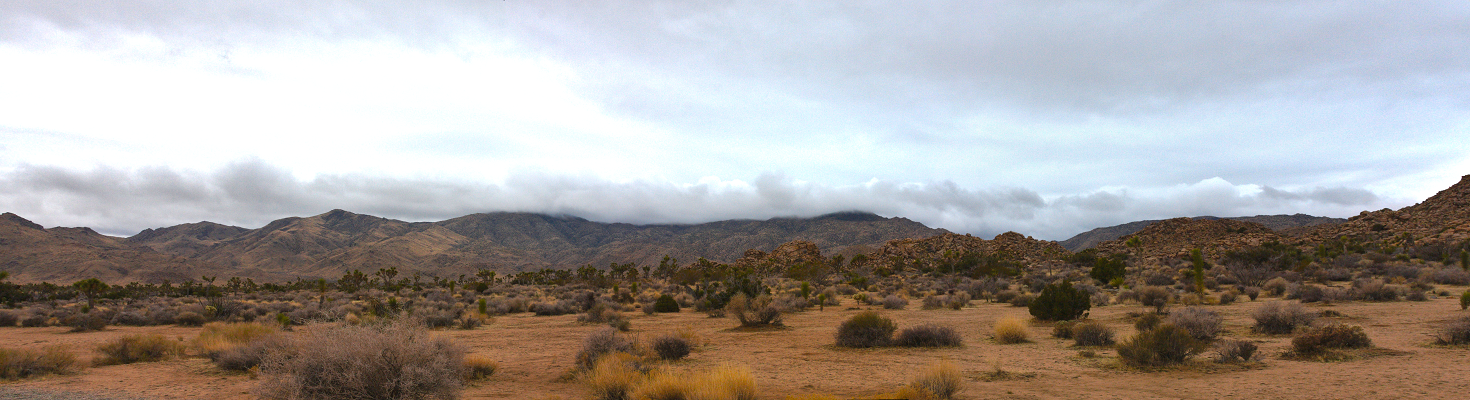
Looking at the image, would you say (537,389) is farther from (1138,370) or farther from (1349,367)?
(1349,367)

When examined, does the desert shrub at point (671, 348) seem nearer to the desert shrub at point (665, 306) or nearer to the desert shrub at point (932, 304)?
the desert shrub at point (932, 304)

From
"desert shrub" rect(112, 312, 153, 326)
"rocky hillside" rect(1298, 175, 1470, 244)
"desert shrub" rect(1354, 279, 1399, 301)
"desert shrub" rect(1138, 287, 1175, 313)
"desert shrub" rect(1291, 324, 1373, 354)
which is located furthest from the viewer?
"rocky hillside" rect(1298, 175, 1470, 244)

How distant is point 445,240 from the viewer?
178m

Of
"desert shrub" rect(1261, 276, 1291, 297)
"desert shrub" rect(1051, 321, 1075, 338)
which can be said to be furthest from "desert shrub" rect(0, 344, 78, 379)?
"desert shrub" rect(1261, 276, 1291, 297)

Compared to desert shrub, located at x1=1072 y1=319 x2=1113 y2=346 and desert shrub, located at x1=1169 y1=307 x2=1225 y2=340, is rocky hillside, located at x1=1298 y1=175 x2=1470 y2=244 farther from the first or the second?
desert shrub, located at x1=1072 y1=319 x2=1113 y2=346

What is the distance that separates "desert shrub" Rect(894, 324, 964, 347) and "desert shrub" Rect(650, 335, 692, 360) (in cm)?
540

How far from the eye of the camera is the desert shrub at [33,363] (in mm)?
13172

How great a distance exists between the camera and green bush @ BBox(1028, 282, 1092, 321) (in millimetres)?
20125

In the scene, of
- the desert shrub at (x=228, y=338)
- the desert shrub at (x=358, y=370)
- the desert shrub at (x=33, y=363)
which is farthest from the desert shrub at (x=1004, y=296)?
the desert shrub at (x=33, y=363)

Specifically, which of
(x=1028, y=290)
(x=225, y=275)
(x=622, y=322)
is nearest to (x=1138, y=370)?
(x=622, y=322)

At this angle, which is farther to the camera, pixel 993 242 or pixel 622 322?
pixel 993 242

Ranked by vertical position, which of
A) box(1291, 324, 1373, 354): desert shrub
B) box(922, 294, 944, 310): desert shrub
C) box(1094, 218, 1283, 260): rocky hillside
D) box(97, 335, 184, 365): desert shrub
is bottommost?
box(97, 335, 184, 365): desert shrub

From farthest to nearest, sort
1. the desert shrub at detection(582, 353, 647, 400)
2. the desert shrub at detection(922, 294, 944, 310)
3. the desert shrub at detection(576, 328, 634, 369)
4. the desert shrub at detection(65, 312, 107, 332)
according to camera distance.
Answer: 1. the desert shrub at detection(922, 294, 944, 310)
2. the desert shrub at detection(65, 312, 107, 332)
3. the desert shrub at detection(576, 328, 634, 369)
4. the desert shrub at detection(582, 353, 647, 400)

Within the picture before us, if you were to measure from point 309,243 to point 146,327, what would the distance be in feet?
509
